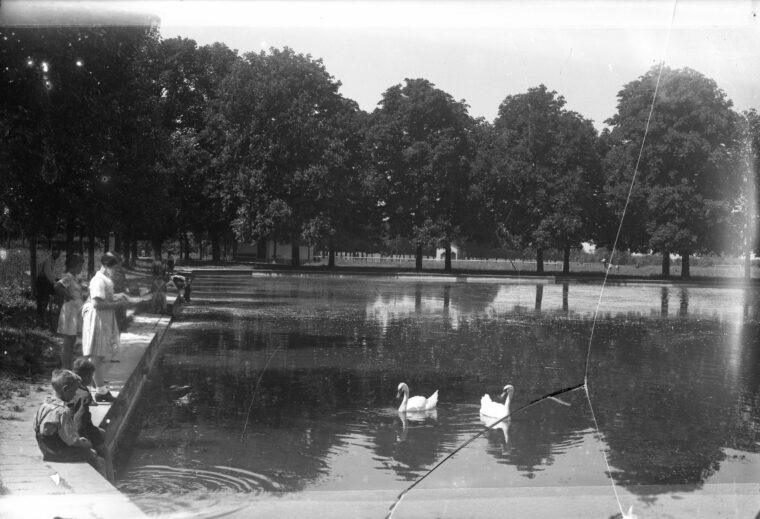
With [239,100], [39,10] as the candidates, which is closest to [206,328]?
[39,10]

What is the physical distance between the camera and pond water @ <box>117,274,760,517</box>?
668cm

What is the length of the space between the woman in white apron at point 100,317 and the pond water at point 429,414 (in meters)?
0.79

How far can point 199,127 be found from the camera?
1592 inches

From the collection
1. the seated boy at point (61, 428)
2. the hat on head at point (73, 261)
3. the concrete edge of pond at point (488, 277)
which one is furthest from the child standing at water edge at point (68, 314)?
the concrete edge of pond at point (488, 277)

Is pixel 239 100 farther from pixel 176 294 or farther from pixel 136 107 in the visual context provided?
pixel 136 107

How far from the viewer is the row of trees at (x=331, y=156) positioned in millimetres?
11070

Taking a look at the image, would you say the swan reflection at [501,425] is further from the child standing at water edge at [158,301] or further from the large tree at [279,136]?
the large tree at [279,136]

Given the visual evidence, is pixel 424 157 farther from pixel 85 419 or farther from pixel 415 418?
pixel 85 419

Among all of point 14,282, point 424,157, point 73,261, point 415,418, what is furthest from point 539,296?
point 73,261

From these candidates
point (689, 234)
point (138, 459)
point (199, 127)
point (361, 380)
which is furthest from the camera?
point (199, 127)

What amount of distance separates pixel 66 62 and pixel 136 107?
7.07 m

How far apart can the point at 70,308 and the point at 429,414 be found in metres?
3.81

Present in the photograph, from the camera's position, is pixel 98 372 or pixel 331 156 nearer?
pixel 98 372

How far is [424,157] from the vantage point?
40875 millimetres
